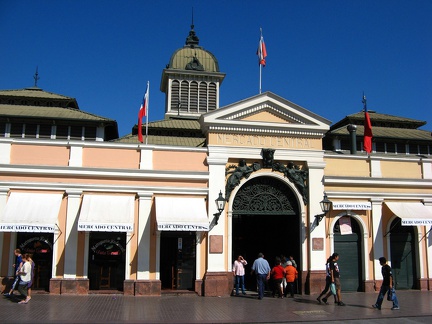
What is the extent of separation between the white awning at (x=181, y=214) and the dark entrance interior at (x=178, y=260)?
104 cm

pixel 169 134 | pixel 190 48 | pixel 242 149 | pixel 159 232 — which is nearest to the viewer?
pixel 159 232

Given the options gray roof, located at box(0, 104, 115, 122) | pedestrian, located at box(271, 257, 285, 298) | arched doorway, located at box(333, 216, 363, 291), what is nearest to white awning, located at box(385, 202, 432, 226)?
arched doorway, located at box(333, 216, 363, 291)

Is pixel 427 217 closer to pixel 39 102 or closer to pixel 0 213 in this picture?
pixel 0 213

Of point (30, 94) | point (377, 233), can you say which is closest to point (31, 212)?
point (377, 233)

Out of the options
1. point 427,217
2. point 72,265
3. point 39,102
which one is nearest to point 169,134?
point 39,102

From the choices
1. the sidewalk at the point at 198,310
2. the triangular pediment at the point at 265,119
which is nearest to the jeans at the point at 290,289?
the sidewalk at the point at 198,310

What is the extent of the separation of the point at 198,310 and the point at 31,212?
6.89 m

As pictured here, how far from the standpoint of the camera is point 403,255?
19312mm

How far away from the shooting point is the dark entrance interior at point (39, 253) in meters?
16.2

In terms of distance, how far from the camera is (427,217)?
1858 centimetres

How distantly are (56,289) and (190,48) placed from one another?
24085 mm

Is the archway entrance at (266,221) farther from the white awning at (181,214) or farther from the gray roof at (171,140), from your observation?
the gray roof at (171,140)

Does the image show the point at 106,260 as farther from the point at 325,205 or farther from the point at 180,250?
the point at 325,205

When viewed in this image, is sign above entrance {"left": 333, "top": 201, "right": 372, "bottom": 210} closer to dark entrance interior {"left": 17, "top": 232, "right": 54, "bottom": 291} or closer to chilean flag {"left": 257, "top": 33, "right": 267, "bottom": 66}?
chilean flag {"left": 257, "top": 33, "right": 267, "bottom": 66}
